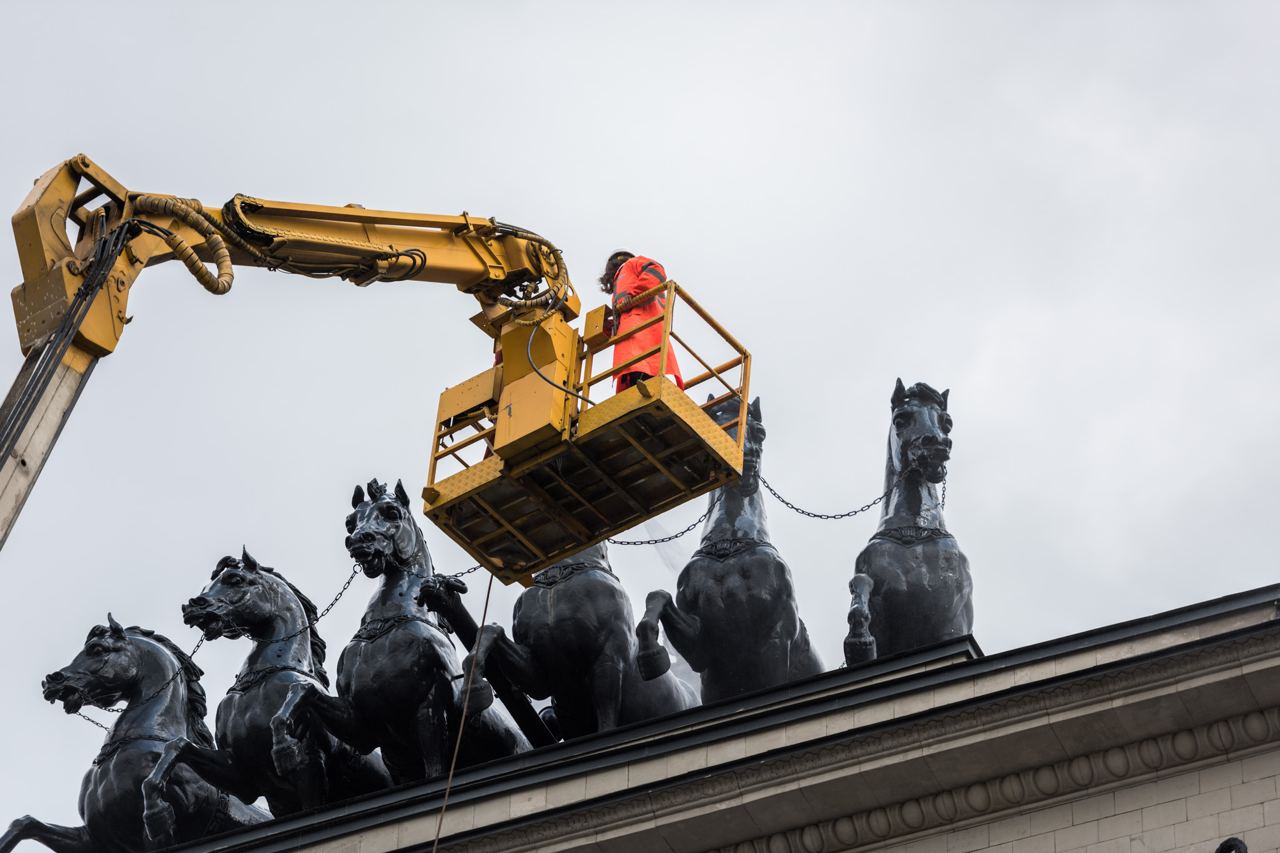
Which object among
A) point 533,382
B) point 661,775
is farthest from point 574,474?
point 661,775

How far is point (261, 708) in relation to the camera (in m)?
35.9

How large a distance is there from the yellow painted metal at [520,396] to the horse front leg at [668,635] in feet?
12.1

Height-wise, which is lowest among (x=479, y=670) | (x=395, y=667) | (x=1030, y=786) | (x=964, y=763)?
(x=1030, y=786)

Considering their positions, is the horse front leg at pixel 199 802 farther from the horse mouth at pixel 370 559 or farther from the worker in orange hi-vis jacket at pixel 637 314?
the worker in orange hi-vis jacket at pixel 637 314

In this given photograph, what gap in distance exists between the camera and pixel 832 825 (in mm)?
28500

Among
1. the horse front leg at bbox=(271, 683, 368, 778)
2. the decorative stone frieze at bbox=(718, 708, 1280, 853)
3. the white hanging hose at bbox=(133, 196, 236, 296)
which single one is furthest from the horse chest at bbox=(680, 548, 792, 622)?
the white hanging hose at bbox=(133, 196, 236, 296)

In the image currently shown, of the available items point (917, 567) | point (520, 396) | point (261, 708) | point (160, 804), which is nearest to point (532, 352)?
point (520, 396)

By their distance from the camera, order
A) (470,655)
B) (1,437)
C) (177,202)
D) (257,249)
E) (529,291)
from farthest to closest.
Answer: (470,655)
(529,291)
(257,249)
(177,202)
(1,437)

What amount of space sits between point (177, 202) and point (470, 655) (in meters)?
9.37

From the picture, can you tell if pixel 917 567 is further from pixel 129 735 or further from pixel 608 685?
pixel 129 735

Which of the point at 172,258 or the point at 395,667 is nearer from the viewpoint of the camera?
the point at 172,258

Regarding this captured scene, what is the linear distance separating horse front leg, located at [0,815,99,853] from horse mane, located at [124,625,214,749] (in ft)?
5.91

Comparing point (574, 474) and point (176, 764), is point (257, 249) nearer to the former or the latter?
point (574, 474)

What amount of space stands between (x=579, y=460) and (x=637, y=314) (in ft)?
6.01
